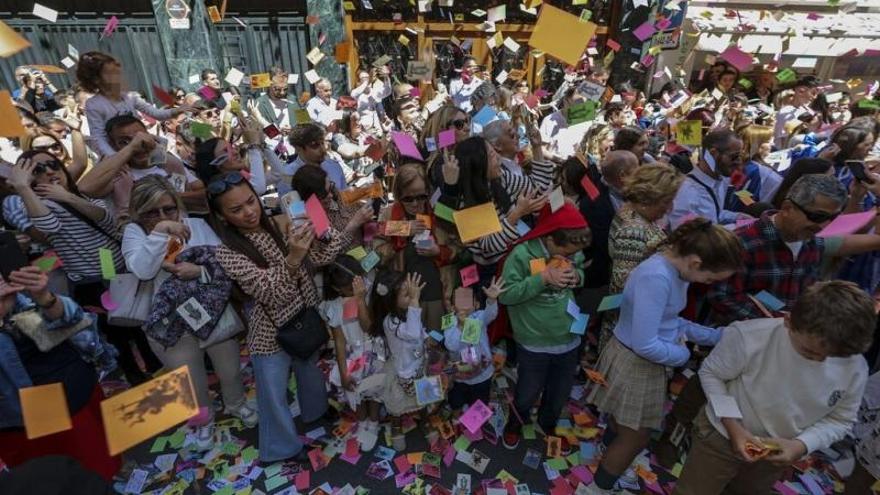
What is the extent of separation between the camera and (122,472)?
9.90ft

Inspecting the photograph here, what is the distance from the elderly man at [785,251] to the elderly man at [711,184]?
0.86m

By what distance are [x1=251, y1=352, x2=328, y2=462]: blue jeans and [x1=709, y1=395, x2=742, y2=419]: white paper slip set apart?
2314mm

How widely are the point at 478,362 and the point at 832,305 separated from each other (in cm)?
192

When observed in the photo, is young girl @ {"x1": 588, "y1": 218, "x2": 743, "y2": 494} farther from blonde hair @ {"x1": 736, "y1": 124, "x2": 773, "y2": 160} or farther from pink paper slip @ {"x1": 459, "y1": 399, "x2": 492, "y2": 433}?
blonde hair @ {"x1": 736, "y1": 124, "x2": 773, "y2": 160}

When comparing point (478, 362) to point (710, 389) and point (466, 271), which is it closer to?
point (466, 271)

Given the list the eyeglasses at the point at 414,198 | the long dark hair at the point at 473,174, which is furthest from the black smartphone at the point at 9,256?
the long dark hair at the point at 473,174

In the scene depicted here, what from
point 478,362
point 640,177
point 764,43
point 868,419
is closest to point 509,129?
point 640,177

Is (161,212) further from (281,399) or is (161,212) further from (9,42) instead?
(9,42)

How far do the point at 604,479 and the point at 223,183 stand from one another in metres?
2.80

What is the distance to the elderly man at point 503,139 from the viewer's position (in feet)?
13.2

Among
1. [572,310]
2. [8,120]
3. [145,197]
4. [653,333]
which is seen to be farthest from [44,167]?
[653,333]

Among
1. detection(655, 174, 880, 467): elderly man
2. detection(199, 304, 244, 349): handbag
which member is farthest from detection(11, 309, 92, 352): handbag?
detection(655, 174, 880, 467): elderly man

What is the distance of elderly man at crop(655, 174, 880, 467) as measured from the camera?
2311 mm

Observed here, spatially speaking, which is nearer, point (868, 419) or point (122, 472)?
point (868, 419)
